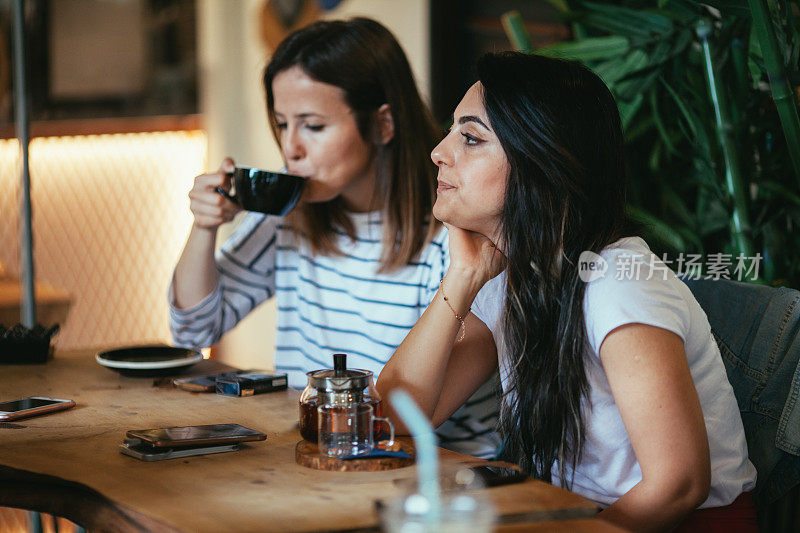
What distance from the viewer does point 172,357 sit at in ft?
5.82

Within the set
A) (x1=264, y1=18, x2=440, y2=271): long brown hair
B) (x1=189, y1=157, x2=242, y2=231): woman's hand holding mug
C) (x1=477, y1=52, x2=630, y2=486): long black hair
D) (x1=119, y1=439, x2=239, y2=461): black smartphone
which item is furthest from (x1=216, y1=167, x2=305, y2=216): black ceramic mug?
(x1=119, y1=439, x2=239, y2=461): black smartphone

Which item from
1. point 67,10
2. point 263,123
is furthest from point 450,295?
point 67,10

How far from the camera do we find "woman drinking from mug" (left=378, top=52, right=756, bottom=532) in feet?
4.09

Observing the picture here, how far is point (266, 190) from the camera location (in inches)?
70.9

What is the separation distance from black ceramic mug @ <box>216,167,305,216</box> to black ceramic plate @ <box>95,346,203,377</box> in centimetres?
32

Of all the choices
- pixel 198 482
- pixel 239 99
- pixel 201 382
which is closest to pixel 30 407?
pixel 201 382

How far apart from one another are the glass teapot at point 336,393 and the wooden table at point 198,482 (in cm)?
5

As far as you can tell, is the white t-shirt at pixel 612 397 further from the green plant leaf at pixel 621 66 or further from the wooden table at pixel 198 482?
the green plant leaf at pixel 621 66

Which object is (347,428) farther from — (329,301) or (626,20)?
(626,20)

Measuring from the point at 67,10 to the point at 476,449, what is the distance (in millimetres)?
3068

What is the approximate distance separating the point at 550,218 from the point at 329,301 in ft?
2.43

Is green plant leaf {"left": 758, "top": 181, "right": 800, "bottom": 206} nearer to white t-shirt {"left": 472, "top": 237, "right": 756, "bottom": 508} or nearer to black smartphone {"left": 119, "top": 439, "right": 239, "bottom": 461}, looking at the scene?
white t-shirt {"left": 472, "top": 237, "right": 756, "bottom": 508}

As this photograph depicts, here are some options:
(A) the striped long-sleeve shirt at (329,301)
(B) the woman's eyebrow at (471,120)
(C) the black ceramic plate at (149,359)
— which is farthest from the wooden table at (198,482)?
(B) the woman's eyebrow at (471,120)

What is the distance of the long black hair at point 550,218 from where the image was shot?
1359mm
